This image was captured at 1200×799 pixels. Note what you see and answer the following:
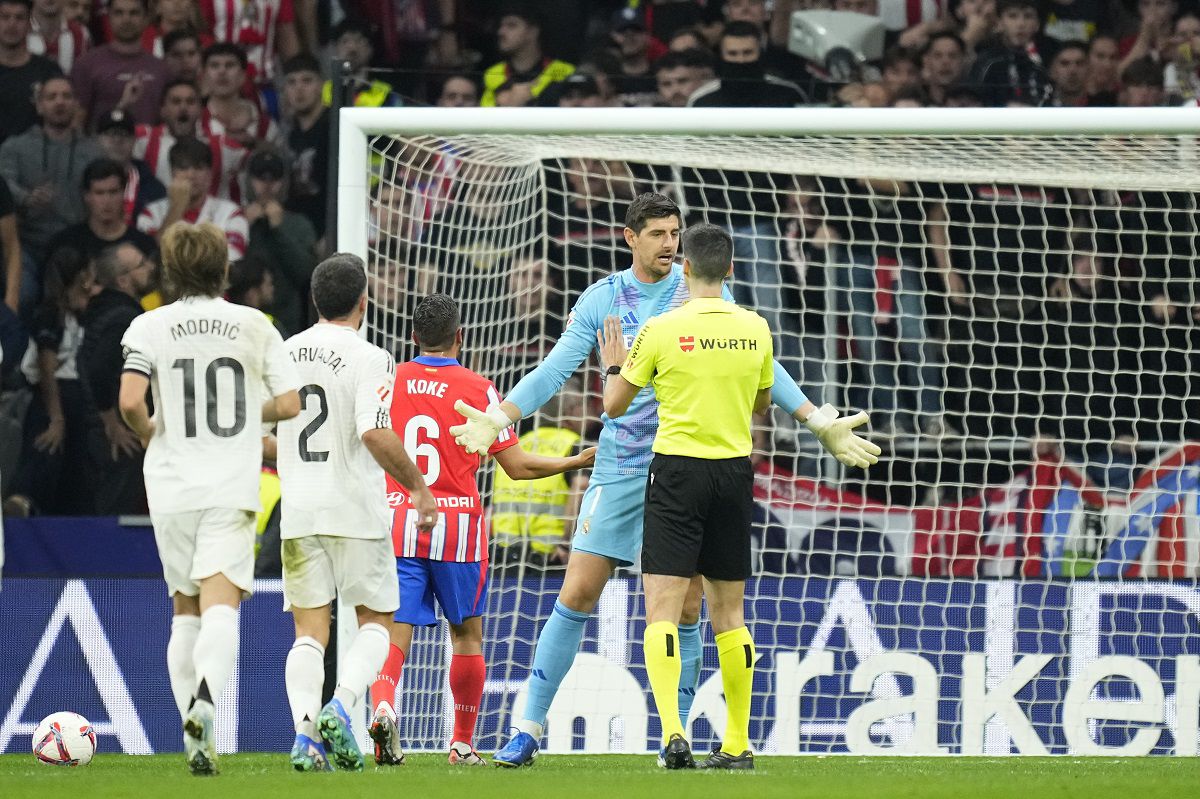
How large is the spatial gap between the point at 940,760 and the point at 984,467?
2.36 meters

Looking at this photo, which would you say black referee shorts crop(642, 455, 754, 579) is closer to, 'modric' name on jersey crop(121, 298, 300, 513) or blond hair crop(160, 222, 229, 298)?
'modric' name on jersey crop(121, 298, 300, 513)

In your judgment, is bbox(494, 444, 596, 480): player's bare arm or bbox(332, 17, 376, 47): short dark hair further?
bbox(332, 17, 376, 47): short dark hair

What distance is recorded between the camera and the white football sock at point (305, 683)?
5.67 m

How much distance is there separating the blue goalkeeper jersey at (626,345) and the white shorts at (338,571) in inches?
31.7

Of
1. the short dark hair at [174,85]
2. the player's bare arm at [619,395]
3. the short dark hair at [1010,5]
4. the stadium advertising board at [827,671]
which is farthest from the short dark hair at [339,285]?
the short dark hair at [1010,5]

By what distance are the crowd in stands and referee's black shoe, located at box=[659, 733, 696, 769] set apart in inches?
113

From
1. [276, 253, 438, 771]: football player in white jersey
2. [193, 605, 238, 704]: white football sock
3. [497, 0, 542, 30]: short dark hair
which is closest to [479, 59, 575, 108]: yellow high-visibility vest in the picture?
[497, 0, 542, 30]: short dark hair

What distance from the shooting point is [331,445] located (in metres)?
5.90

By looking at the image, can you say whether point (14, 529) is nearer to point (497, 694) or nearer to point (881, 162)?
point (497, 694)

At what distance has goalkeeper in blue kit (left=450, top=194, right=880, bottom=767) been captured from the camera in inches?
243

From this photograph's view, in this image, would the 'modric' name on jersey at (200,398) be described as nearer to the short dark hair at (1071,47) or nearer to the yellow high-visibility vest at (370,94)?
A: the yellow high-visibility vest at (370,94)

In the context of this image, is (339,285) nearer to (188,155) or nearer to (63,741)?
(63,741)

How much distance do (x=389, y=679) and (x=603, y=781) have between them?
1.25 meters

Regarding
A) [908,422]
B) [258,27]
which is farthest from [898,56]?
[258,27]
